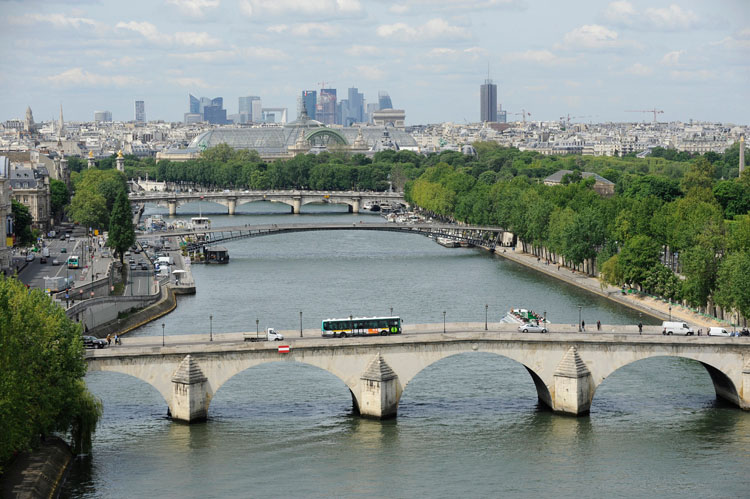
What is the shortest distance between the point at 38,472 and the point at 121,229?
45.1m

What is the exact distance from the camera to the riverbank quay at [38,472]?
3254 cm

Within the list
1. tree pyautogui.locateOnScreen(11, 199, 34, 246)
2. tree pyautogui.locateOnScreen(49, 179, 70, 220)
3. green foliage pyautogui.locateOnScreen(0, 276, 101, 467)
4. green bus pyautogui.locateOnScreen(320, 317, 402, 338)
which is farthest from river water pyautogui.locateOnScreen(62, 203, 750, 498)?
tree pyautogui.locateOnScreen(49, 179, 70, 220)

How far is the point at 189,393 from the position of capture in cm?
3994

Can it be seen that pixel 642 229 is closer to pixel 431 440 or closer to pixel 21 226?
pixel 431 440

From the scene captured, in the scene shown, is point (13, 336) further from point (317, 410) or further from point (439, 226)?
point (439, 226)

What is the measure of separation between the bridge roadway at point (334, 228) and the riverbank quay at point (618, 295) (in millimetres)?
8352

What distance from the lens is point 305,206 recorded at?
152250 millimetres

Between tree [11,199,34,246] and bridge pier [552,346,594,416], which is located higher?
tree [11,199,34,246]

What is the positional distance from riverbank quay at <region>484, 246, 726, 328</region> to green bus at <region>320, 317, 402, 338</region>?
831 cm

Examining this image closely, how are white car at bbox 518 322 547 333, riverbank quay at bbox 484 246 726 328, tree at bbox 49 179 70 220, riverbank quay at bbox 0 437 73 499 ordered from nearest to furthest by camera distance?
riverbank quay at bbox 0 437 73 499 < white car at bbox 518 322 547 333 < riverbank quay at bbox 484 246 726 328 < tree at bbox 49 179 70 220

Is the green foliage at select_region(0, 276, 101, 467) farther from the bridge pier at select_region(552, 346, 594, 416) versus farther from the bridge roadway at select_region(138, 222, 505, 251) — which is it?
the bridge roadway at select_region(138, 222, 505, 251)

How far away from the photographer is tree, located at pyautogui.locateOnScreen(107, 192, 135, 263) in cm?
7762

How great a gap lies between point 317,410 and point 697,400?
13.3m

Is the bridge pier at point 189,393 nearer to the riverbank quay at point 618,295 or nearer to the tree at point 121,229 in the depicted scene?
the riverbank quay at point 618,295
